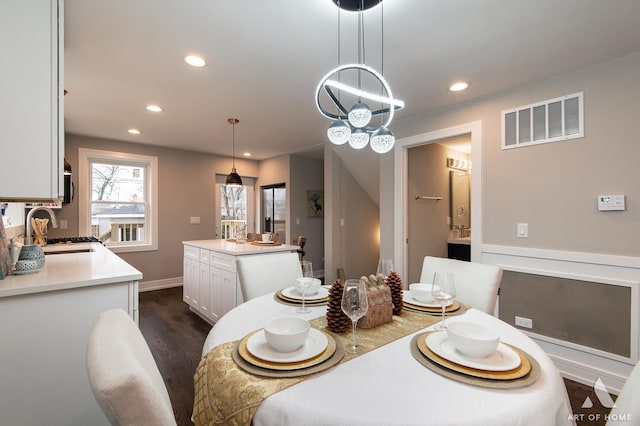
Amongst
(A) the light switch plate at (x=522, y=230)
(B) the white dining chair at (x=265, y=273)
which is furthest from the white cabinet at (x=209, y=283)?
(A) the light switch plate at (x=522, y=230)

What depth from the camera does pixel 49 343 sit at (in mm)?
1317

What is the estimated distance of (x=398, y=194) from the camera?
11.3 feet

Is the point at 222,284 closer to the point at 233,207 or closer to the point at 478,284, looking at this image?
the point at 478,284

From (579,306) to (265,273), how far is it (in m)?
2.41

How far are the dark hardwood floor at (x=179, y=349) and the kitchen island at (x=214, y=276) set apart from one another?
0.71 ft

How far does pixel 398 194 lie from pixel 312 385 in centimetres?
291

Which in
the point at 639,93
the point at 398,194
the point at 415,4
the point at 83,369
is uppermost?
the point at 415,4

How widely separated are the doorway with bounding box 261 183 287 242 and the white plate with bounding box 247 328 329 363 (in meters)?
4.57

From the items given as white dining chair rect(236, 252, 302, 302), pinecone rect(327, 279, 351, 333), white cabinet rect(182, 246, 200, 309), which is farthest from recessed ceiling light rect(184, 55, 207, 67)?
white cabinet rect(182, 246, 200, 309)

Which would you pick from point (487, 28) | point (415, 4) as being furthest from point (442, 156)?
point (415, 4)

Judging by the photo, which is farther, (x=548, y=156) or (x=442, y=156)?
(x=442, y=156)

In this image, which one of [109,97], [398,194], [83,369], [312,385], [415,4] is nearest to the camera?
[312,385]

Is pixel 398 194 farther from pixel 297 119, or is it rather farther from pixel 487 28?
pixel 487 28

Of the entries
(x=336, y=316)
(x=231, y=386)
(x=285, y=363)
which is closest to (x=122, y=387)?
(x=231, y=386)
